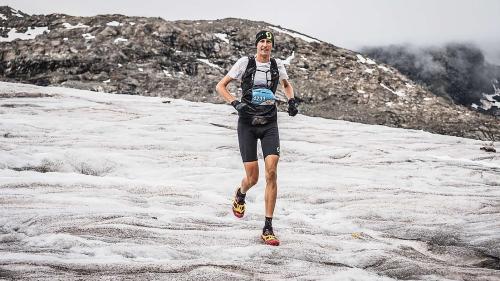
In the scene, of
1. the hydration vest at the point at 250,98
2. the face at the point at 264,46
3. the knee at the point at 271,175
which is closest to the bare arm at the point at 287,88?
the hydration vest at the point at 250,98

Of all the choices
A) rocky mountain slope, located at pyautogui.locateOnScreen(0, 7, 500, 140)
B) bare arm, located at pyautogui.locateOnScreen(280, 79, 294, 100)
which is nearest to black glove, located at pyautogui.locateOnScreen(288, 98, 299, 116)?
bare arm, located at pyautogui.locateOnScreen(280, 79, 294, 100)

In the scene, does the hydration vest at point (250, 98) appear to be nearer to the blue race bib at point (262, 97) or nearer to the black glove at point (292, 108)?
the blue race bib at point (262, 97)

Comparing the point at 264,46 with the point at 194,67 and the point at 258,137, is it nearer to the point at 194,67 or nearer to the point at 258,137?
the point at 258,137

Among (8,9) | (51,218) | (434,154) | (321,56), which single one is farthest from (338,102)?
(8,9)

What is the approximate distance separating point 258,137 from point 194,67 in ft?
140

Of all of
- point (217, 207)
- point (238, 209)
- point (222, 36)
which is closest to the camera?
point (238, 209)

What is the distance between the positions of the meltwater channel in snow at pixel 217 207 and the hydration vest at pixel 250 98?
1.87 m

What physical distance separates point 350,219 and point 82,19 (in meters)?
54.9

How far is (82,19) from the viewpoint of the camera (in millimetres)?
57312

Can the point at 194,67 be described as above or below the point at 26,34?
below

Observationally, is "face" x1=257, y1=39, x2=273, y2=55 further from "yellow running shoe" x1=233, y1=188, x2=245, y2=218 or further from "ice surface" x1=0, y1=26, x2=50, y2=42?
"ice surface" x1=0, y1=26, x2=50, y2=42

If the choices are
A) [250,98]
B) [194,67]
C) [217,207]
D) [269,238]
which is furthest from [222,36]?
[269,238]

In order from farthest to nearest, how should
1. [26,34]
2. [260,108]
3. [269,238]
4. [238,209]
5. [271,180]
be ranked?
[26,34], [238,209], [260,108], [271,180], [269,238]

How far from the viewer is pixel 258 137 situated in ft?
25.4
